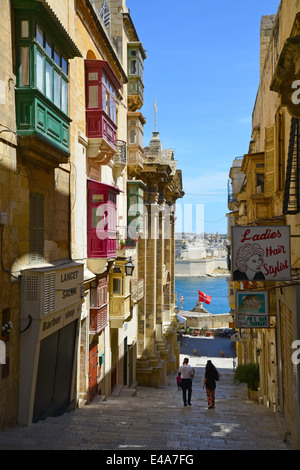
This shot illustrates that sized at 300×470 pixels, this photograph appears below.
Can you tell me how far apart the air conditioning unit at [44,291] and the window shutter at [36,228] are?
58 centimetres

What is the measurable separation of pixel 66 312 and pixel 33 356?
1940 mm

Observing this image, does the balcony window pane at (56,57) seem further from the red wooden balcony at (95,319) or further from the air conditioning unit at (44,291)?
the red wooden balcony at (95,319)

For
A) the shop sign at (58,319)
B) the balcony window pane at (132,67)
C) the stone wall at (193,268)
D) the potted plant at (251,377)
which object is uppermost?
the balcony window pane at (132,67)

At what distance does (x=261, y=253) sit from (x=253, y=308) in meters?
1.74

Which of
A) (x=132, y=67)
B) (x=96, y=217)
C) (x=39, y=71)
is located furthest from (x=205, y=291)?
(x=39, y=71)

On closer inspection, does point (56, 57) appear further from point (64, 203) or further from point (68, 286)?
point (68, 286)

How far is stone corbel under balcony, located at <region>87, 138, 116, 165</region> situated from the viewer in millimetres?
14180

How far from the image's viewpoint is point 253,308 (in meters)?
10.4

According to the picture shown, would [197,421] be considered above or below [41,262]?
below

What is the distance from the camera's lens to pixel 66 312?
10320 mm

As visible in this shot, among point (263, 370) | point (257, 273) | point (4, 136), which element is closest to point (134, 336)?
point (263, 370)

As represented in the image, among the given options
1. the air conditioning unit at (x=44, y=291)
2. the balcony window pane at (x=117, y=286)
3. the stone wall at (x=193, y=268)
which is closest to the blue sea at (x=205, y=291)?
the stone wall at (x=193, y=268)

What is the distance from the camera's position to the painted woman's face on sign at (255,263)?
9.23 meters
